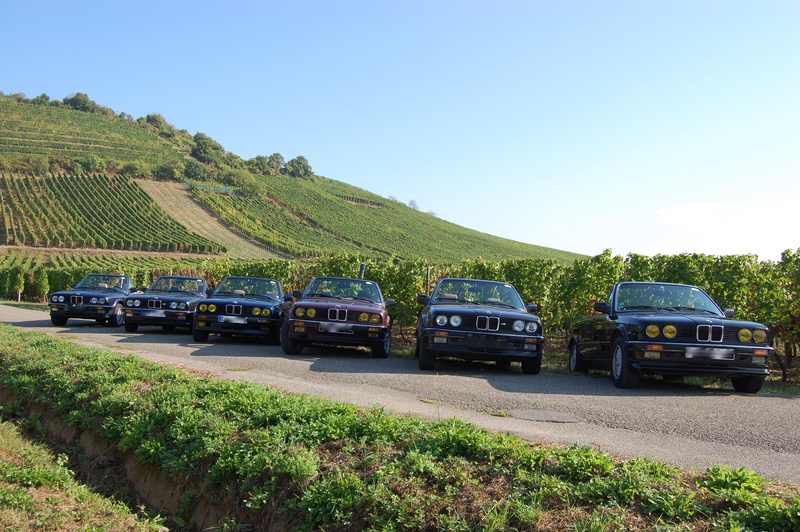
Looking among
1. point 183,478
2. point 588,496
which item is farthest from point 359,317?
point 588,496

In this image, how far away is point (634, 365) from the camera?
8102 millimetres

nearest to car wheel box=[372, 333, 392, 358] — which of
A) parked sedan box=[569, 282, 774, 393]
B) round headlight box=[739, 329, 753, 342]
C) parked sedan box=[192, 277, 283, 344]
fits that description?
parked sedan box=[192, 277, 283, 344]

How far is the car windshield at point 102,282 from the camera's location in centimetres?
1831

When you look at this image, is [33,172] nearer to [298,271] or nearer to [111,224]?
[111,224]

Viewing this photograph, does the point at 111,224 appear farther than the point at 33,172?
No

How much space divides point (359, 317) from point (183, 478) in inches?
258

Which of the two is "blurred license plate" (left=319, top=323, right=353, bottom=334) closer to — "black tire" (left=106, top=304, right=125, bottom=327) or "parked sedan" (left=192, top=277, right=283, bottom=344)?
"parked sedan" (left=192, top=277, right=283, bottom=344)

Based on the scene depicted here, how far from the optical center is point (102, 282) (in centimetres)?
1856

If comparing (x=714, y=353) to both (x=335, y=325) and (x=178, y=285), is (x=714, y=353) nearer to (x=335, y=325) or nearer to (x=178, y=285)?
(x=335, y=325)

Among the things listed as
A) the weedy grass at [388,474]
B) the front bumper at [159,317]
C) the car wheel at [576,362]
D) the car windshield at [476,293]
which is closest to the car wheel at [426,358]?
the car windshield at [476,293]

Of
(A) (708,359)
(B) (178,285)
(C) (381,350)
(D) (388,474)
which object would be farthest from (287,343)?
(D) (388,474)

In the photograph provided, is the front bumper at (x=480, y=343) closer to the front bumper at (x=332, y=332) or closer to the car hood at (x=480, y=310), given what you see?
the car hood at (x=480, y=310)

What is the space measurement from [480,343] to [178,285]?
10099 millimetres

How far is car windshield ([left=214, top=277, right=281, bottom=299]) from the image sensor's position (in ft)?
45.6
